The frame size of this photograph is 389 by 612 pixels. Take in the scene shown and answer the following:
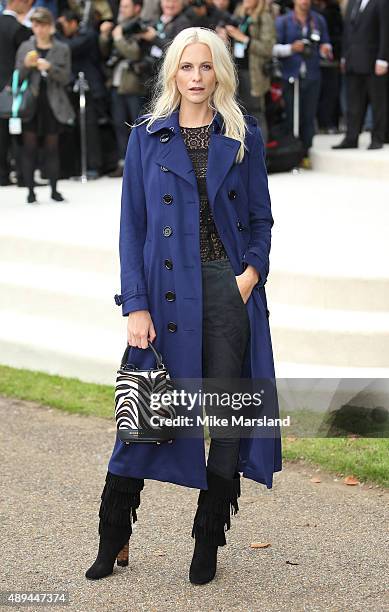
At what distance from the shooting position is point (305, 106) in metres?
13.4

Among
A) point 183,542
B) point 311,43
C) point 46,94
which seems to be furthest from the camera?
point 311,43

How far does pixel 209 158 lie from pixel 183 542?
1665 millimetres

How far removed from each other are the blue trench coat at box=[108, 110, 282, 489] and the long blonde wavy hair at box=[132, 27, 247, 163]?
35 mm

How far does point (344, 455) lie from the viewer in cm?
637

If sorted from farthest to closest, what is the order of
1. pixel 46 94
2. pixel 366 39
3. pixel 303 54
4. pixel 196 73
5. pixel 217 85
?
pixel 303 54 → pixel 366 39 → pixel 46 94 → pixel 217 85 → pixel 196 73

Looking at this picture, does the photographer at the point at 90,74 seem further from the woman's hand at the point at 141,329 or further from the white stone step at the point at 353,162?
the woman's hand at the point at 141,329

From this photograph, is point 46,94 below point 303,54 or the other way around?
below

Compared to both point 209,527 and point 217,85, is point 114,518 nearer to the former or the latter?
point 209,527

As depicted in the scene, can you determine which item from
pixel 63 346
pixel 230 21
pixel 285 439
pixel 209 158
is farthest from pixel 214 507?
pixel 230 21

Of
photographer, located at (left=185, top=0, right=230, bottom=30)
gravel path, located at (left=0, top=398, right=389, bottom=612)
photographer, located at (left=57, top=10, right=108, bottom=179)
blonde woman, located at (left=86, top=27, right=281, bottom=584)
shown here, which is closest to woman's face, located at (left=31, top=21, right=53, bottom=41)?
photographer, located at (left=57, top=10, right=108, bottom=179)

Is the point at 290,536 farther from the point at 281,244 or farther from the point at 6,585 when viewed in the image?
the point at 281,244

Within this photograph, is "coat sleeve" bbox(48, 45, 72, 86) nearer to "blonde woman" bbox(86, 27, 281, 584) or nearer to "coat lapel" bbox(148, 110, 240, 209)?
"blonde woman" bbox(86, 27, 281, 584)

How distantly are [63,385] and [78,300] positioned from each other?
2.83 feet

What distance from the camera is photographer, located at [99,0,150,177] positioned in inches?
488
